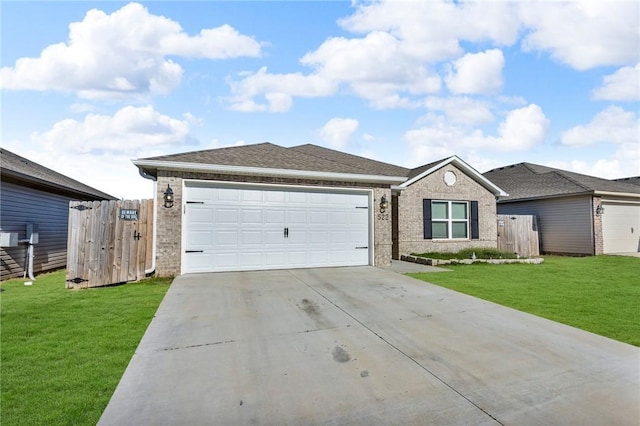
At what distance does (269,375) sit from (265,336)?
3.47 feet

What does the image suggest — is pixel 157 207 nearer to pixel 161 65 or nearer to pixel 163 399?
pixel 161 65

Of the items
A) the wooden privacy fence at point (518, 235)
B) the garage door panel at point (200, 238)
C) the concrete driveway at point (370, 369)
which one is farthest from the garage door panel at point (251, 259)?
the wooden privacy fence at point (518, 235)

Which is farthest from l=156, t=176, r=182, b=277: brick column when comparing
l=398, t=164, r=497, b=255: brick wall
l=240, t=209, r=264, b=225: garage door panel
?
l=398, t=164, r=497, b=255: brick wall

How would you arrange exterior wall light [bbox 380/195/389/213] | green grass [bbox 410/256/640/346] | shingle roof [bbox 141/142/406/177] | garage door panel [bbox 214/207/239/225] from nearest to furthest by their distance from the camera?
green grass [bbox 410/256/640/346], shingle roof [bbox 141/142/406/177], garage door panel [bbox 214/207/239/225], exterior wall light [bbox 380/195/389/213]

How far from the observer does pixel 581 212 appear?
14.9 m

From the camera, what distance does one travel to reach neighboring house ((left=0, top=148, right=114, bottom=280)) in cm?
848

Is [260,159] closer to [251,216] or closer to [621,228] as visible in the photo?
[251,216]

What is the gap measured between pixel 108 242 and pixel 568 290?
34.1 feet

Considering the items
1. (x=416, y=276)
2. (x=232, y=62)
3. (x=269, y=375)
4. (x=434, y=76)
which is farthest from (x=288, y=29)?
(x=269, y=375)

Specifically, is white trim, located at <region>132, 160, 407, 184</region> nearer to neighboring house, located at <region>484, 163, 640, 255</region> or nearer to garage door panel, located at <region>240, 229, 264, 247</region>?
garage door panel, located at <region>240, 229, 264, 247</region>

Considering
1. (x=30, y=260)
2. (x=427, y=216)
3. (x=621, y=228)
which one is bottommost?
(x=30, y=260)

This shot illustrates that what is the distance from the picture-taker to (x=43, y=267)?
10117mm

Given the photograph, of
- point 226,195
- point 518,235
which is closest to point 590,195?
point 518,235

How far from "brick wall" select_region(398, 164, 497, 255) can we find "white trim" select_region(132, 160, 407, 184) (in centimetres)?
318
